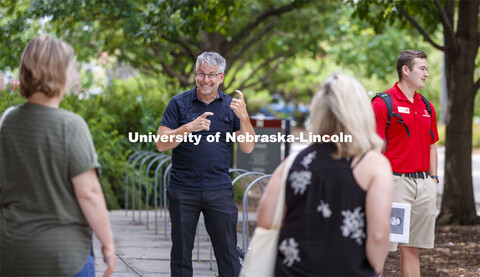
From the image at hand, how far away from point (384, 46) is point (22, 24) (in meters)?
15.5

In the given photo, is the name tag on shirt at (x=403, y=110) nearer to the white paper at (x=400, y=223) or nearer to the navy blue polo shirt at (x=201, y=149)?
the white paper at (x=400, y=223)

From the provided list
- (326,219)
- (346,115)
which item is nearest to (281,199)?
(326,219)

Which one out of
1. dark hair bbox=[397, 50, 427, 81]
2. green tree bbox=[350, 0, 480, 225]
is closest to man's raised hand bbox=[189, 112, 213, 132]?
dark hair bbox=[397, 50, 427, 81]

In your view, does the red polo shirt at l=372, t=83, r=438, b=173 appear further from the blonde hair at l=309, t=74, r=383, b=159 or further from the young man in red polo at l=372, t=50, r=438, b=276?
the blonde hair at l=309, t=74, r=383, b=159

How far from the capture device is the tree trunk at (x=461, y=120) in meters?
10.2

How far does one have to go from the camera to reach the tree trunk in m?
10.2

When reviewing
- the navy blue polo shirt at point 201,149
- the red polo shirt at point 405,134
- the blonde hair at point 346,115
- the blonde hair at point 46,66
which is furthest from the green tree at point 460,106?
the blonde hair at point 46,66

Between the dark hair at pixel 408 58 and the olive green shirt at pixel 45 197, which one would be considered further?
the dark hair at pixel 408 58

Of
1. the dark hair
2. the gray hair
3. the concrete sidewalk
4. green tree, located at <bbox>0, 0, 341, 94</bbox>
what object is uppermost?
green tree, located at <bbox>0, 0, 341, 94</bbox>

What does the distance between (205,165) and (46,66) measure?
2.01 meters

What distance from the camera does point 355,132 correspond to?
3.30 metres

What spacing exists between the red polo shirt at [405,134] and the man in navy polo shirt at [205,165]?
106cm

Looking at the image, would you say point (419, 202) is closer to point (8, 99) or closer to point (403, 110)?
point (403, 110)

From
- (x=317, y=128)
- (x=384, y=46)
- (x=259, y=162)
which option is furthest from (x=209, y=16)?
(x=384, y=46)
